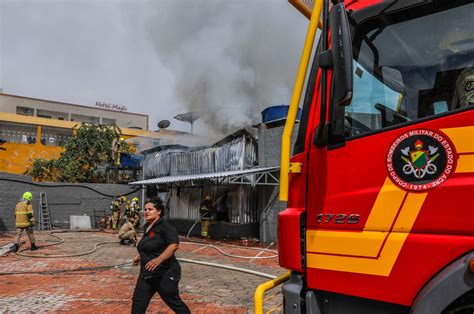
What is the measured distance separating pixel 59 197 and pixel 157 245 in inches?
602

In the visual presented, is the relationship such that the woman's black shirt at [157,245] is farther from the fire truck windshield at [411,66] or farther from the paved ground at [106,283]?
the fire truck windshield at [411,66]

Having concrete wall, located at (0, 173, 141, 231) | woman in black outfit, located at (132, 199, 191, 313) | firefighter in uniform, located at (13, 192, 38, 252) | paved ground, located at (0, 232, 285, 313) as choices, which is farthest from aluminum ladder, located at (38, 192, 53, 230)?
woman in black outfit, located at (132, 199, 191, 313)

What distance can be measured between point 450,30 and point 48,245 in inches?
471

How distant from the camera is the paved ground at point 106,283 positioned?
5.19m

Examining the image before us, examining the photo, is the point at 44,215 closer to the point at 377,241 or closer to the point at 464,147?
the point at 377,241

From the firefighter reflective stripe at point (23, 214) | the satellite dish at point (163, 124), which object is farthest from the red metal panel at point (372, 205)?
the satellite dish at point (163, 124)

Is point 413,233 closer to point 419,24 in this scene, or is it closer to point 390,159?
point 390,159

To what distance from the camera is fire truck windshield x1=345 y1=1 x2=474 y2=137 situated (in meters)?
2.04

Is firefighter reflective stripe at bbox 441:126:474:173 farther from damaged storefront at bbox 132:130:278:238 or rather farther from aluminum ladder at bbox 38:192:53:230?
aluminum ladder at bbox 38:192:53:230

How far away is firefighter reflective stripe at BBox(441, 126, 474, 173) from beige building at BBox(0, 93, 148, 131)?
46.0m

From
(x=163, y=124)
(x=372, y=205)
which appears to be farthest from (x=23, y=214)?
(x=163, y=124)

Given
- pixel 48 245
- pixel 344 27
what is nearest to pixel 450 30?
pixel 344 27

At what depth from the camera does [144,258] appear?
3.74 metres

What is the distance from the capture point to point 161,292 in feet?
12.0
